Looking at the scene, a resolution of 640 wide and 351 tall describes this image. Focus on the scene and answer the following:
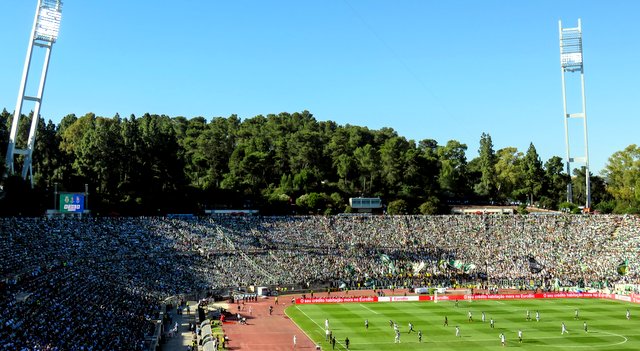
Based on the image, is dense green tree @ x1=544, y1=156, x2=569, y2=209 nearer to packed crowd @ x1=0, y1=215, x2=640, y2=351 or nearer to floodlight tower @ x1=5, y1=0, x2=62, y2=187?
packed crowd @ x1=0, y1=215, x2=640, y2=351

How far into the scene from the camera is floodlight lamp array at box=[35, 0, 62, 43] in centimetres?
6750

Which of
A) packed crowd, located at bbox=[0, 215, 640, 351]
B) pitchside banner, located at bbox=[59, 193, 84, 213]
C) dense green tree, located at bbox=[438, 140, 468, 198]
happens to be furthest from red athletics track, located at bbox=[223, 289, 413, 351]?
dense green tree, located at bbox=[438, 140, 468, 198]

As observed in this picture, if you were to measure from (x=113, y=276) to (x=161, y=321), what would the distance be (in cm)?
1210

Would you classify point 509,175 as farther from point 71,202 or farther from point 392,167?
point 71,202

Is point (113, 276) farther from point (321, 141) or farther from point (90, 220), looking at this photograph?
point (321, 141)

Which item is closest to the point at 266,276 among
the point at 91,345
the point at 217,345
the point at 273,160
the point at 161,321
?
the point at 161,321

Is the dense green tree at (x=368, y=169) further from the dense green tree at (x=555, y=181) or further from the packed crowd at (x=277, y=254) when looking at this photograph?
the dense green tree at (x=555, y=181)

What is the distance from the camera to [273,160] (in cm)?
11250

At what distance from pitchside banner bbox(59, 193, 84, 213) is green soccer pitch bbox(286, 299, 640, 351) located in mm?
25845

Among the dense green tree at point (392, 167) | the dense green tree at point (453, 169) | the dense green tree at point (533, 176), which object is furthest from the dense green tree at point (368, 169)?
the dense green tree at point (533, 176)

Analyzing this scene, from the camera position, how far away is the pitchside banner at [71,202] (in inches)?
2606

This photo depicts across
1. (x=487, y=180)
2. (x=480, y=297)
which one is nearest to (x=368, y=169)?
(x=487, y=180)

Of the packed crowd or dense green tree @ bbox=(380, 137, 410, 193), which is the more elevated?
dense green tree @ bbox=(380, 137, 410, 193)

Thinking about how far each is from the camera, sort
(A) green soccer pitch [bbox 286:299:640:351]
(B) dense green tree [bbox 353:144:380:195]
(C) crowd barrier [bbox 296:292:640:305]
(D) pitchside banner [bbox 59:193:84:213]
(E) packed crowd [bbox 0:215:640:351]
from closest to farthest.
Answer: (A) green soccer pitch [bbox 286:299:640:351]
(E) packed crowd [bbox 0:215:640:351]
(C) crowd barrier [bbox 296:292:640:305]
(D) pitchside banner [bbox 59:193:84:213]
(B) dense green tree [bbox 353:144:380:195]
